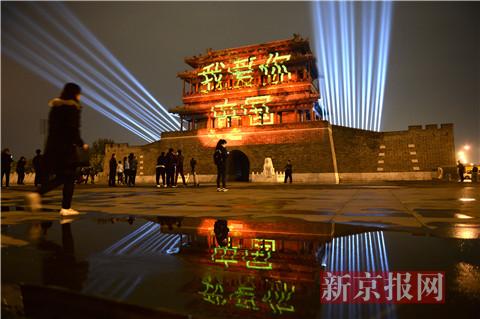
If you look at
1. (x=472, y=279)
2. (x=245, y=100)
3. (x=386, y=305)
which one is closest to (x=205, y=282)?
→ (x=386, y=305)

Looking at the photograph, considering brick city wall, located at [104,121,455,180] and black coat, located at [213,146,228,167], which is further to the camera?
brick city wall, located at [104,121,455,180]

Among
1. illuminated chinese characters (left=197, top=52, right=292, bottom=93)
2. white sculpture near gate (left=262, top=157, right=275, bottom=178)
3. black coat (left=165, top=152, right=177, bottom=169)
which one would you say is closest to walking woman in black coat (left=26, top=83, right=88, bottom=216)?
black coat (left=165, top=152, right=177, bottom=169)

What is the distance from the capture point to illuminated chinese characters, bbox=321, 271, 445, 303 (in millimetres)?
1321

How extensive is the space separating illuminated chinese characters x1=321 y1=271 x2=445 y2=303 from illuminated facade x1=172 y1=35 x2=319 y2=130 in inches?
1109

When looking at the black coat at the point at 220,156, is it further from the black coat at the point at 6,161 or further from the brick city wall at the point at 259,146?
the brick city wall at the point at 259,146

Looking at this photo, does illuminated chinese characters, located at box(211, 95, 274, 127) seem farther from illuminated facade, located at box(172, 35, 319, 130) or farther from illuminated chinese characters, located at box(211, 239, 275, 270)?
illuminated chinese characters, located at box(211, 239, 275, 270)

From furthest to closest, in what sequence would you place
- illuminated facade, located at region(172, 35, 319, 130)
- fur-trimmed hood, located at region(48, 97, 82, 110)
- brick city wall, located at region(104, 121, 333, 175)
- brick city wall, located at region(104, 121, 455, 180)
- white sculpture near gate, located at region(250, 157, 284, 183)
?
1. illuminated facade, located at region(172, 35, 319, 130)
2. brick city wall, located at region(104, 121, 333, 175)
3. brick city wall, located at region(104, 121, 455, 180)
4. white sculpture near gate, located at region(250, 157, 284, 183)
5. fur-trimmed hood, located at region(48, 97, 82, 110)

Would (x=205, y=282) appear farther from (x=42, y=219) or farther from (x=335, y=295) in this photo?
(x=42, y=219)

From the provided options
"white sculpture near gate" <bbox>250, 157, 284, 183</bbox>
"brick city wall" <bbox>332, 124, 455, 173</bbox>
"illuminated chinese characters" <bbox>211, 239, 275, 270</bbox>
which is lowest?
"illuminated chinese characters" <bbox>211, 239, 275, 270</bbox>

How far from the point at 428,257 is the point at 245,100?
30.3 m

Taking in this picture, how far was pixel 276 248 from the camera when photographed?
7.00 ft

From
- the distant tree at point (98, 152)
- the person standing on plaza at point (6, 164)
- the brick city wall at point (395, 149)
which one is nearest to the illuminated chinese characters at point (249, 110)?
the brick city wall at point (395, 149)

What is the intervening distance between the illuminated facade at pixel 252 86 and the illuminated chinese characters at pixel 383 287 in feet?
92.4

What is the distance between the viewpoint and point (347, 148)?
2547 centimetres
